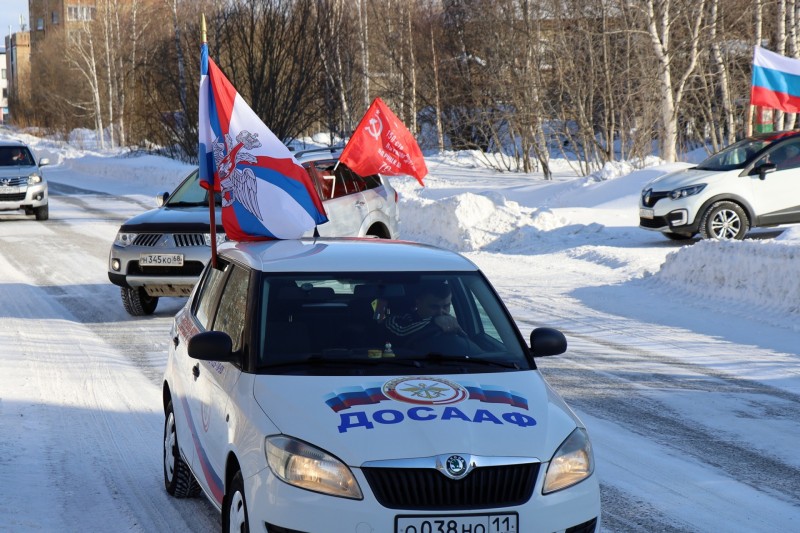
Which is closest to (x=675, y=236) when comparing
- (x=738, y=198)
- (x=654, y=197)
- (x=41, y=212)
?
(x=654, y=197)

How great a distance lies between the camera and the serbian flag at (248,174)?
7.79 meters

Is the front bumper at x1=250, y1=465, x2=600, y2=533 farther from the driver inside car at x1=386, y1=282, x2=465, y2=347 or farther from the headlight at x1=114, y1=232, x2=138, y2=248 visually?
the headlight at x1=114, y1=232, x2=138, y2=248

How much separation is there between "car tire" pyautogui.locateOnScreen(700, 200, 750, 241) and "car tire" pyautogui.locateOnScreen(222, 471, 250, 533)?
1427 cm

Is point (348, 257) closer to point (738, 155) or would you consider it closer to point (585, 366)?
point (585, 366)

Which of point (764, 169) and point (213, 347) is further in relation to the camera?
point (764, 169)

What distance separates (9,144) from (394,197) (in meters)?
14.1

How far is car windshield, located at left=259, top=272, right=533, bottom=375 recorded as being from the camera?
4.83 m

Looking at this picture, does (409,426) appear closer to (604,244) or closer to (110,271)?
(110,271)

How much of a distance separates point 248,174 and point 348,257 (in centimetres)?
276

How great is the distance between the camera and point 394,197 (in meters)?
14.9

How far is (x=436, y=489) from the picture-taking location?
13.1 feet

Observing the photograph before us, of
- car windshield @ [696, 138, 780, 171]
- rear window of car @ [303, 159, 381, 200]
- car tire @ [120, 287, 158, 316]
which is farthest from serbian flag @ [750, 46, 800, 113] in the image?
car tire @ [120, 287, 158, 316]

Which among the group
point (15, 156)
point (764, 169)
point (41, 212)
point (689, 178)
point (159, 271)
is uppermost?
point (15, 156)

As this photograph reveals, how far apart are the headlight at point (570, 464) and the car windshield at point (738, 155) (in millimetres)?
14510
